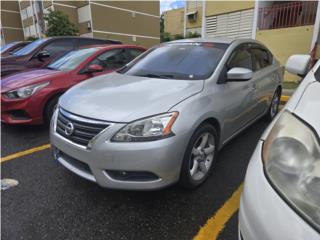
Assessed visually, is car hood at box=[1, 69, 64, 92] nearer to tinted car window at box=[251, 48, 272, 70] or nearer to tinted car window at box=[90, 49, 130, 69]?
tinted car window at box=[90, 49, 130, 69]

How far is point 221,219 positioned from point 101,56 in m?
3.57

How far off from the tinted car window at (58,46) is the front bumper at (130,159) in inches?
197

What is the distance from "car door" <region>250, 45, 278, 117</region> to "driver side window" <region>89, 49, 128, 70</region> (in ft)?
8.33

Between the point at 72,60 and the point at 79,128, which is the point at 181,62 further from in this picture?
the point at 72,60

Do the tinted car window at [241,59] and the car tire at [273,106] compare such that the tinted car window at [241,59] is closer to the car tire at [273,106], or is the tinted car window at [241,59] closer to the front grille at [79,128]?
the car tire at [273,106]

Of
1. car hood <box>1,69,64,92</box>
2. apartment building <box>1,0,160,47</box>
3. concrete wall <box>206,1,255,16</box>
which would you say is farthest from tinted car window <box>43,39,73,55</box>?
apartment building <box>1,0,160,47</box>

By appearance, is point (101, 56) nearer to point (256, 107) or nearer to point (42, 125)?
point (42, 125)

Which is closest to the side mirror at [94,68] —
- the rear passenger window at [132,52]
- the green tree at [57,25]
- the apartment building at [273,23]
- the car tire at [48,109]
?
the car tire at [48,109]

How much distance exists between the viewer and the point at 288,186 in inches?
38.9

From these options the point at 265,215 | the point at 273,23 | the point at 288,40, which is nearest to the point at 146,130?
the point at 265,215

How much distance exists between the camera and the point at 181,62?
294 cm

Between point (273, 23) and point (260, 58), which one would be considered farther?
point (273, 23)

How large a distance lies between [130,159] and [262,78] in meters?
2.56

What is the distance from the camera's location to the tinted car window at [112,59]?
4475 millimetres
